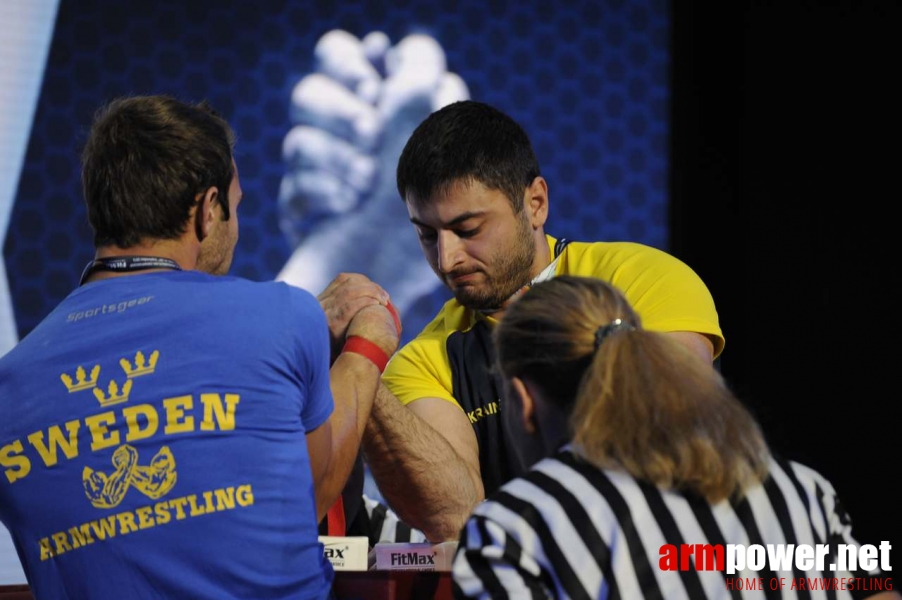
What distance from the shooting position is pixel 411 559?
65.5 inches

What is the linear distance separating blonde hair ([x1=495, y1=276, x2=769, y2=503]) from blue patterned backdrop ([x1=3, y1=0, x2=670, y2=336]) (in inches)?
67.7

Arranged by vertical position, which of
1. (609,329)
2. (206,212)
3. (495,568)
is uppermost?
(206,212)

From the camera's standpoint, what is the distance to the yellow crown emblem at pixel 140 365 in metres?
1.36

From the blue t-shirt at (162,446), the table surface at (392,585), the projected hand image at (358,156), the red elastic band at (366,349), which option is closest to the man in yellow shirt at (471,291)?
the red elastic band at (366,349)

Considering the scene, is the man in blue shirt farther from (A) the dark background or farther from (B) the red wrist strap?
(A) the dark background

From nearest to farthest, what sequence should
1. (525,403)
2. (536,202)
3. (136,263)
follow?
1. (525,403)
2. (136,263)
3. (536,202)

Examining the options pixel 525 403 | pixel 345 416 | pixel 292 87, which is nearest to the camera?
pixel 525 403

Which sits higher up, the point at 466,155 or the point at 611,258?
the point at 466,155

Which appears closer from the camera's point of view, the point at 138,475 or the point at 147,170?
the point at 138,475

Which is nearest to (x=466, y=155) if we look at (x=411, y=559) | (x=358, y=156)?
(x=411, y=559)

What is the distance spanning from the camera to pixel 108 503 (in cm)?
135

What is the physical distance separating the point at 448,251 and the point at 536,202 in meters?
0.23

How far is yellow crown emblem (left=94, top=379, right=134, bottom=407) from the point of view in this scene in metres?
1.35

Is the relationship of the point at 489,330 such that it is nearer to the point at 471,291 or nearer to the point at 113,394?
the point at 471,291
